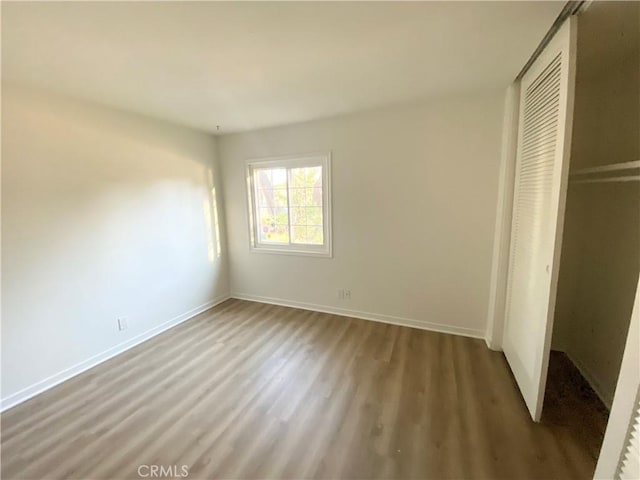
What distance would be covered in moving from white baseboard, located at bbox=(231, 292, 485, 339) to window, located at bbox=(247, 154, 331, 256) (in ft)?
2.32

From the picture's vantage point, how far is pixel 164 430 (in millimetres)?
1758

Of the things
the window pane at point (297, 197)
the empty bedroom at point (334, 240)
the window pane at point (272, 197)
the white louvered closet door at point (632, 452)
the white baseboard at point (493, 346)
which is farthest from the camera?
the window pane at point (272, 197)

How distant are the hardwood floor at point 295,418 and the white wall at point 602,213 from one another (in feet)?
2.19

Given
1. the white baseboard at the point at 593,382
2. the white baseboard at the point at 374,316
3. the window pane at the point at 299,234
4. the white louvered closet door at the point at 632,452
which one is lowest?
the white baseboard at the point at 593,382

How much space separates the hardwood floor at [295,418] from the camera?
1508mm

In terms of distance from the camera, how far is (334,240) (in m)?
3.32

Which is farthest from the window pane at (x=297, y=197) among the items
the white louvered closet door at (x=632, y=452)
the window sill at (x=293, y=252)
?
the white louvered closet door at (x=632, y=452)

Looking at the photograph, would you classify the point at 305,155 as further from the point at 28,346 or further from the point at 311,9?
the point at 28,346

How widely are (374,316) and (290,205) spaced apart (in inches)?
68.9

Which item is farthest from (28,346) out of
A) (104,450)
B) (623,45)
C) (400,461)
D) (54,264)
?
(623,45)

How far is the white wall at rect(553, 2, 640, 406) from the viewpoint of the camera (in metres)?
1.76

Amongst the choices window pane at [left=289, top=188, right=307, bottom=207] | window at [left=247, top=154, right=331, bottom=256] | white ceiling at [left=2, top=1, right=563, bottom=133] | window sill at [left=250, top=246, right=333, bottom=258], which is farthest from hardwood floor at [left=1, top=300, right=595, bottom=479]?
white ceiling at [left=2, top=1, right=563, bottom=133]

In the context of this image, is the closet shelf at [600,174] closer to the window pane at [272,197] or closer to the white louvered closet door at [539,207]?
the white louvered closet door at [539,207]

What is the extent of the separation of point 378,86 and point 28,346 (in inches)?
135
